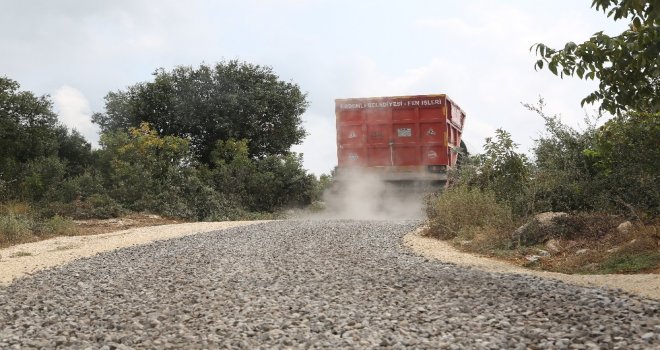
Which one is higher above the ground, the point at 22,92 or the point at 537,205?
the point at 22,92

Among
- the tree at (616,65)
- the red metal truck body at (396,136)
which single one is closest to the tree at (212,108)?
the red metal truck body at (396,136)

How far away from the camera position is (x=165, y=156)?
22.7 m

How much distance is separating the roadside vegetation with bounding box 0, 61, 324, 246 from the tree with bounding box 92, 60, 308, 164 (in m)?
0.05

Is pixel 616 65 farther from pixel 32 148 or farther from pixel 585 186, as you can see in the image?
pixel 32 148

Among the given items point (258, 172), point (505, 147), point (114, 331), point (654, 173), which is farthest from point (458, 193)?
point (258, 172)

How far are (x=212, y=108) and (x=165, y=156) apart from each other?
270 inches

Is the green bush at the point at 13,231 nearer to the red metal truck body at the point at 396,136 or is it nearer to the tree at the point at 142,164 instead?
the tree at the point at 142,164

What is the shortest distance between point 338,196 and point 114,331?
45.9 ft

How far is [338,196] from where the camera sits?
1952 centimetres

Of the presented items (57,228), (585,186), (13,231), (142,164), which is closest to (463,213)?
(585,186)

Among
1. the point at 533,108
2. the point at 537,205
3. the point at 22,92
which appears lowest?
the point at 537,205

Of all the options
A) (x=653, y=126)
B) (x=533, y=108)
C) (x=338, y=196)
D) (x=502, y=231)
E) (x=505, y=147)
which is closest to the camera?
(x=653, y=126)

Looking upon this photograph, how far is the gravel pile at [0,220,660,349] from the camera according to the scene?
5078mm

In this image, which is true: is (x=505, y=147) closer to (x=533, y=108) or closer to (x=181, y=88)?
(x=533, y=108)
